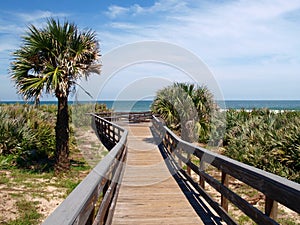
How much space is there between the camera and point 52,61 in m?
11.4

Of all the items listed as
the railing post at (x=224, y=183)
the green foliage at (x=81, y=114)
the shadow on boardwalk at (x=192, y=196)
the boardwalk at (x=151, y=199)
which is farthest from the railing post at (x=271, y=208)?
the green foliage at (x=81, y=114)

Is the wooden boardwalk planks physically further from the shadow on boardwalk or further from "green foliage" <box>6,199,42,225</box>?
"green foliage" <box>6,199,42,225</box>

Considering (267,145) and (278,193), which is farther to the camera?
(267,145)

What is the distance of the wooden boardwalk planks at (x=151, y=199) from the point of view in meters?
4.78

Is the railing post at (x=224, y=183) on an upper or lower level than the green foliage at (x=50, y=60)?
lower

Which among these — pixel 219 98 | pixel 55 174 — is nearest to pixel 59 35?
pixel 55 174

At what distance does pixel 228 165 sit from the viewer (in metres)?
4.15

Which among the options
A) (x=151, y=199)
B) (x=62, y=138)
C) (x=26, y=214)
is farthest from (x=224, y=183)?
(x=62, y=138)

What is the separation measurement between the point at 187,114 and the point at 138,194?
25.4ft

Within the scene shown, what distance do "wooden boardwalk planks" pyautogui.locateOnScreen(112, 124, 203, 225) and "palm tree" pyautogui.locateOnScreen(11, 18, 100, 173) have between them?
3.96 m

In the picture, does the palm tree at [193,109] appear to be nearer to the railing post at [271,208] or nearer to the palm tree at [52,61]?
the palm tree at [52,61]

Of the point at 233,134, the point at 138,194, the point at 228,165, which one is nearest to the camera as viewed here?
the point at 228,165

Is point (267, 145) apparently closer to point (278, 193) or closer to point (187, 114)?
point (187, 114)

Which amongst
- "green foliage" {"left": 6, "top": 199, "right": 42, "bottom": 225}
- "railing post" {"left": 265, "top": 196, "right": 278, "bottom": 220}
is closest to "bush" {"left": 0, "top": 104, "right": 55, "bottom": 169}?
"green foliage" {"left": 6, "top": 199, "right": 42, "bottom": 225}
